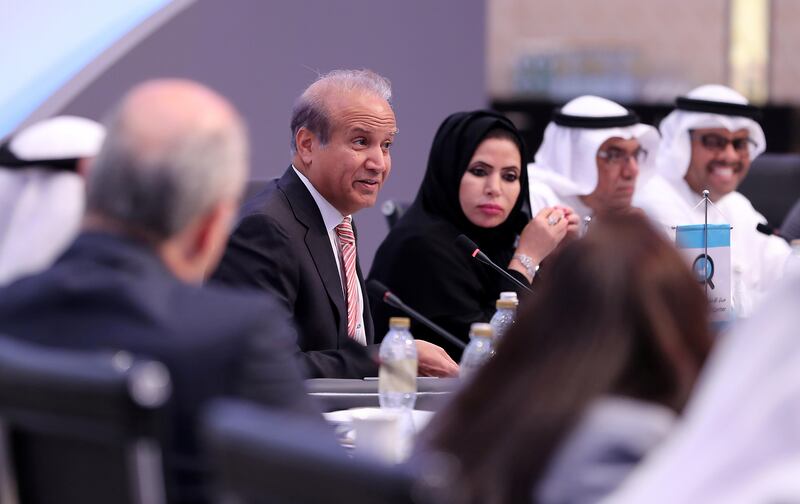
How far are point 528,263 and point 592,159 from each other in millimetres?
1381

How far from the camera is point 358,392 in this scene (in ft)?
8.40

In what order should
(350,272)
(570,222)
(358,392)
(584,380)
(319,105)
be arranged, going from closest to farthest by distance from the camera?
(584,380), (358,392), (350,272), (319,105), (570,222)

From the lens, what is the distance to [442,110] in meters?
4.73

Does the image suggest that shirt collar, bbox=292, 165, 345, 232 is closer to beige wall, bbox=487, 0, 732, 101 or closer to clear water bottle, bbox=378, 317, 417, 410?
clear water bottle, bbox=378, 317, 417, 410

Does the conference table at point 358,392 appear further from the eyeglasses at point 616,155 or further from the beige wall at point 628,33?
the beige wall at point 628,33

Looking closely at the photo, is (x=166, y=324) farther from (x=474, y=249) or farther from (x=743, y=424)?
(x=474, y=249)

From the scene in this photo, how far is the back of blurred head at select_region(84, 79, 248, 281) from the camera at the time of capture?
1491mm

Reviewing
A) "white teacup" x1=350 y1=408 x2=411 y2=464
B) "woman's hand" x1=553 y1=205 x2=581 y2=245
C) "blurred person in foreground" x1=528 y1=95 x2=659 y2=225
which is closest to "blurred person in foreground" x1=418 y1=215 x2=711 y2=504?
"white teacup" x1=350 y1=408 x2=411 y2=464

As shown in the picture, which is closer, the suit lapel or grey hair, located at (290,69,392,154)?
the suit lapel

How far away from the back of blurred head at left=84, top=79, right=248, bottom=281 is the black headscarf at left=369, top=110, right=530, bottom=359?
1738 mm

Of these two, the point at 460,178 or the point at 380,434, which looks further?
the point at 460,178

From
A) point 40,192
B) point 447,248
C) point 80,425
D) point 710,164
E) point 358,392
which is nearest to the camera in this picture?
point 80,425

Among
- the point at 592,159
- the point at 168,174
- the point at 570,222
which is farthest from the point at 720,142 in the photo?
the point at 168,174

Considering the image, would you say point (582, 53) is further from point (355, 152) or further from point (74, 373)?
point (74, 373)
